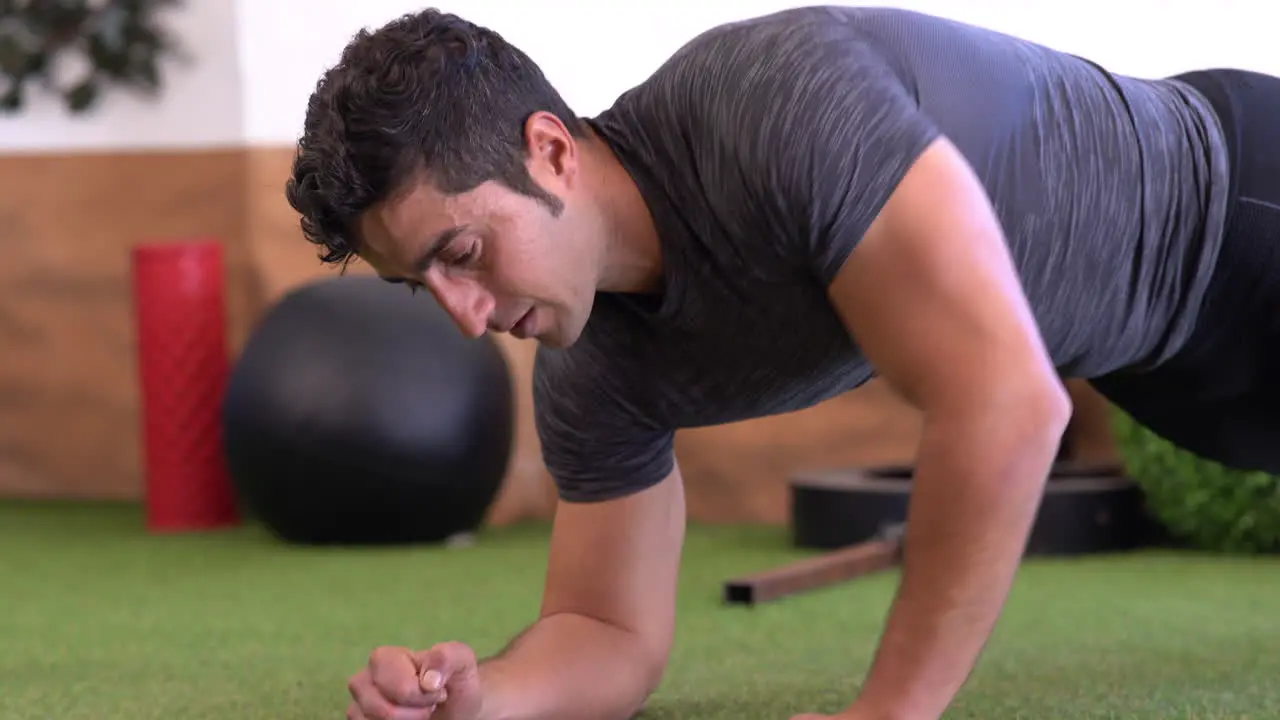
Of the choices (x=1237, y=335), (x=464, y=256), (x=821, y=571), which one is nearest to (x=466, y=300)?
(x=464, y=256)

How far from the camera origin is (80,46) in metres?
4.11

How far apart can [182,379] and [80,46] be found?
0.99 metres

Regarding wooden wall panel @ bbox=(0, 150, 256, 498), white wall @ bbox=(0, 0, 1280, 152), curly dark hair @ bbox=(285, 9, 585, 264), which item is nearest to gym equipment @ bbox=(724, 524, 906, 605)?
white wall @ bbox=(0, 0, 1280, 152)

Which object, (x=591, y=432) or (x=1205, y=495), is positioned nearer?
(x=591, y=432)

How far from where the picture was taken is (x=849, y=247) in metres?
1.27

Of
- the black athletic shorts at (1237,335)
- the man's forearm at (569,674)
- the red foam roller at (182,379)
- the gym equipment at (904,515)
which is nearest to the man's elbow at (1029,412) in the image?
the black athletic shorts at (1237,335)

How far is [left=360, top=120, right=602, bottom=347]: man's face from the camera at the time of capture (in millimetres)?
1342

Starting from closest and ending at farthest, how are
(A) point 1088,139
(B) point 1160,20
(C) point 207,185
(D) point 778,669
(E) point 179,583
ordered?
(A) point 1088,139
(D) point 778,669
(E) point 179,583
(B) point 1160,20
(C) point 207,185

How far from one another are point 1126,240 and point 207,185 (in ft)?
9.63

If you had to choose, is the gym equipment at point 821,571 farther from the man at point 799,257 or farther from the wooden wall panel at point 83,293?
the wooden wall panel at point 83,293

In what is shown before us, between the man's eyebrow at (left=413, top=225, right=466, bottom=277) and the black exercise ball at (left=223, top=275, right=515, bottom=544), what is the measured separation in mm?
1899

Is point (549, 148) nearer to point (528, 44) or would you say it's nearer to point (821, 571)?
point (821, 571)

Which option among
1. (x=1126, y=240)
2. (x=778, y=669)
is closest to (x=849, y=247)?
(x=1126, y=240)

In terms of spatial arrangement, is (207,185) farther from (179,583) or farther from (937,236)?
(937,236)
